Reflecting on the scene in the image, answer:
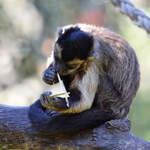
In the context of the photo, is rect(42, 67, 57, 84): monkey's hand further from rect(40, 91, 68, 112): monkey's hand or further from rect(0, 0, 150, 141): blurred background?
rect(0, 0, 150, 141): blurred background

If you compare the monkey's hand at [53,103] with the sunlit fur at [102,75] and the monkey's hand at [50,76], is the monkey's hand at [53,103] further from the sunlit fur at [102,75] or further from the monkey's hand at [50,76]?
the monkey's hand at [50,76]

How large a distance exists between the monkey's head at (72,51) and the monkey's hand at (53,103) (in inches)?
12.9

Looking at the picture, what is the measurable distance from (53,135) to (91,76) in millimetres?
603

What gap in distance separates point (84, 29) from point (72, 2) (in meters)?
6.28

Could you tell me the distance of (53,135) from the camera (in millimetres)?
3547

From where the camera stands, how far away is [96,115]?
11.9 ft

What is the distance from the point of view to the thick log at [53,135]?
349 centimetres

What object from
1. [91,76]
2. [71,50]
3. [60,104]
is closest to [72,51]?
[71,50]

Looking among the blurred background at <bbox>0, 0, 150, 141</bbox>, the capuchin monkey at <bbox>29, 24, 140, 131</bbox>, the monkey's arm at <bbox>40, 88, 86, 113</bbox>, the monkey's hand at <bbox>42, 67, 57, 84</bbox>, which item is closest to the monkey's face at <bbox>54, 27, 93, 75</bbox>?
the capuchin monkey at <bbox>29, 24, 140, 131</bbox>

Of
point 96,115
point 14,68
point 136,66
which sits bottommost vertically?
point 14,68

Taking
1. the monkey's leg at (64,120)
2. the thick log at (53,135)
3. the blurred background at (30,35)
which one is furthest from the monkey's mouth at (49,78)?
the blurred background at (30,35)

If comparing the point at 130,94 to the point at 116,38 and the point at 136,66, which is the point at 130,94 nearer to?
the point at 136,66

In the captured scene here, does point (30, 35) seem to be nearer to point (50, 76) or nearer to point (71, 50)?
point (50, 76)

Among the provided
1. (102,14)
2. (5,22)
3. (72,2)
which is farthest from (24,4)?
(102,14)
